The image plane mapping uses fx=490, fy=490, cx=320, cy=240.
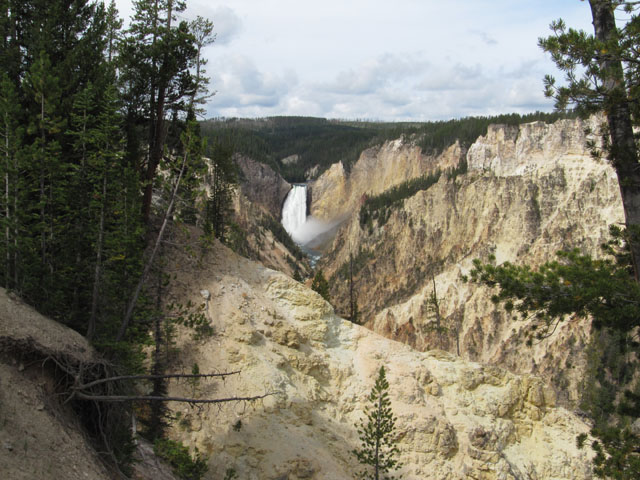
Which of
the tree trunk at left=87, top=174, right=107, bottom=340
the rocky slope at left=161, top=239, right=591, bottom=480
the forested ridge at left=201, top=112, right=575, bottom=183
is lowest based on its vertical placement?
the rocky slope at left=161, top=239, right=591, bottom=480

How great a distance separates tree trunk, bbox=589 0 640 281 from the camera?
24.8ft

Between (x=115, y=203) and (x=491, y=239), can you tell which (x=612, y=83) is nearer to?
(x=115, y=203)

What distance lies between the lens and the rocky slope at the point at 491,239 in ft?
153

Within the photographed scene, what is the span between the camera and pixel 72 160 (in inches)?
452

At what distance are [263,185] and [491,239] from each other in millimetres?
59322

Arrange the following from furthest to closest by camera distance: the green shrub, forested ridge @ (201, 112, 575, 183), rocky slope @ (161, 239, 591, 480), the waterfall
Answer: the waterfall
forested ridge @ (201, 112, 575, 183)
rocky slope @ (161, 239, 591, 480)
the green shrub

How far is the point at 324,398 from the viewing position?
1575cm

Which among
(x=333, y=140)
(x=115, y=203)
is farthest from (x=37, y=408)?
(x=333, y=140)

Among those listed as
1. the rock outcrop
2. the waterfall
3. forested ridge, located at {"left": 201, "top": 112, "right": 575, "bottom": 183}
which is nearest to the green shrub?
the rock outcrop

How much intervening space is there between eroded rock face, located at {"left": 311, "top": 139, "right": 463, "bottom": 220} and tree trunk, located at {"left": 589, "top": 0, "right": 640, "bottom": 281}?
92321 mm

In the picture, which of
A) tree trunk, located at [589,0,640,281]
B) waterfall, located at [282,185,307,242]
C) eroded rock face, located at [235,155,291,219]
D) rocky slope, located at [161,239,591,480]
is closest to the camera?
tree trunk, located at [589,0,640,281]

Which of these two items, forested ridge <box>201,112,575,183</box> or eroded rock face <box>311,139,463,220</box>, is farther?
eroded rock face <box>311,139,463,220</box>

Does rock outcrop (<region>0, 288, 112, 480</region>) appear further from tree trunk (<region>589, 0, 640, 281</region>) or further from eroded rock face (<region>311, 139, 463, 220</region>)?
eroded rock face (<region>311, 139, 463, 220</region>)

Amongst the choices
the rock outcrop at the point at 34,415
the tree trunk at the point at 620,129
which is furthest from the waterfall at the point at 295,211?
the rock outcrop at the point at 34,415
